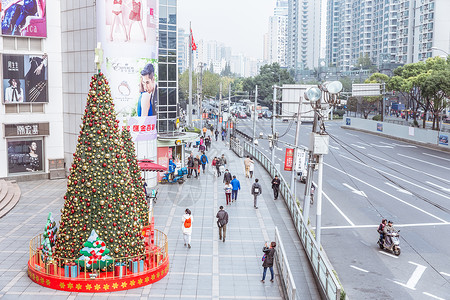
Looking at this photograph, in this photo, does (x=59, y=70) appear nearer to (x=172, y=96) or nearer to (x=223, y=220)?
(x=172, y=96)

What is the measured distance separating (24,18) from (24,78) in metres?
3.44

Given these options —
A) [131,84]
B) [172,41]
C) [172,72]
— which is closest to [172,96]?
[172,72]

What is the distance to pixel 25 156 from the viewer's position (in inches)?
1254

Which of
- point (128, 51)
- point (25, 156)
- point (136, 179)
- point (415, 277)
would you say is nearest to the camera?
point (415, 277)

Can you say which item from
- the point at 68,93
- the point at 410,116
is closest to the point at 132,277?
the point at 68,93

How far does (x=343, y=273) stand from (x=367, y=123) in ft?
188

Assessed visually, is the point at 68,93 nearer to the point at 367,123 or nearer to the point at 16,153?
the point at 16,153

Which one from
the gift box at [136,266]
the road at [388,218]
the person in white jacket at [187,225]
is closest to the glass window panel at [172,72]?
the road at [388,218]

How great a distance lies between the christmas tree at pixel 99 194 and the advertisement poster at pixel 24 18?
56.5ft

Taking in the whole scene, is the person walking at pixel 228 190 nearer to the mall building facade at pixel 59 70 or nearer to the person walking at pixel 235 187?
the person walking at pixel 235 187

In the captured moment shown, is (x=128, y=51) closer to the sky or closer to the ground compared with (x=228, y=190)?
closer to the sky

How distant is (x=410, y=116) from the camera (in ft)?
309

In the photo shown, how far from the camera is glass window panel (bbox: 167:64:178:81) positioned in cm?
4759

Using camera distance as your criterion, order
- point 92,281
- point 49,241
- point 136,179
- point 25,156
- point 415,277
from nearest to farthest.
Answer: point 92,281, point 49,241, point 415,277, point 136,179, point 25,156
